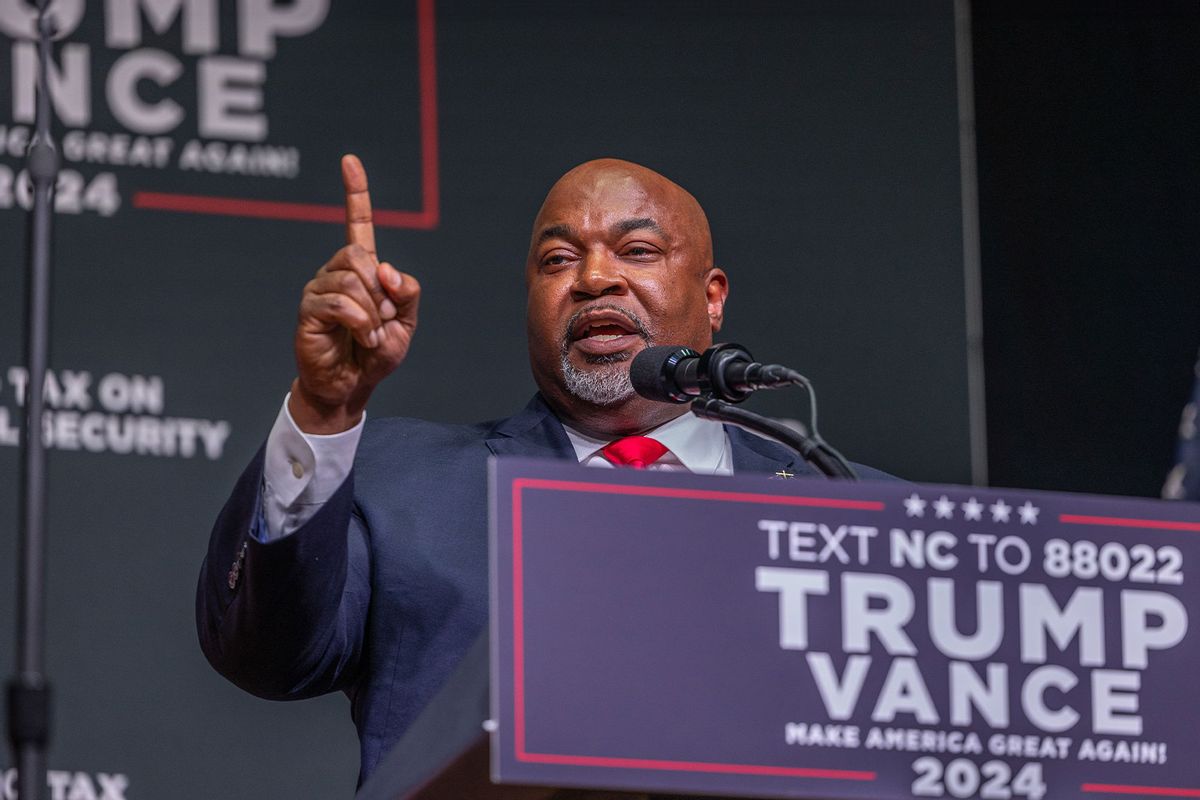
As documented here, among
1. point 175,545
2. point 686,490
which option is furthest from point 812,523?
point 175,545

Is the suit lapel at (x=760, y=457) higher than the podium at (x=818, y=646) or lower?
higher

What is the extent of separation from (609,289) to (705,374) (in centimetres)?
97

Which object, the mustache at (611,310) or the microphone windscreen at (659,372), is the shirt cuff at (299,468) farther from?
the mustache at (611,310)

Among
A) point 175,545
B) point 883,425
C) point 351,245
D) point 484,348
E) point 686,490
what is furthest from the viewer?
point 883,425

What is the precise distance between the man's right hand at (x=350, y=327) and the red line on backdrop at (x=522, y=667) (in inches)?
24.6

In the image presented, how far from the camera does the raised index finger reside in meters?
2.20

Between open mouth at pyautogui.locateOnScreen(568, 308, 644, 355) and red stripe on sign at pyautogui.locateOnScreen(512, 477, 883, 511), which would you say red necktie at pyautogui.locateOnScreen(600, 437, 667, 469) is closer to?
open mouth at pyautogui.locateOnScreen(568, 308, 644, 355)

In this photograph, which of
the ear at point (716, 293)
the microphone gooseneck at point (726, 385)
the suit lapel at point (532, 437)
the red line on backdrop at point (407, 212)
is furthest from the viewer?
the red line on backdrop at point (407, 212)

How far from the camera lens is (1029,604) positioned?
64.2 inches

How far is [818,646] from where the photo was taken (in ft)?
5.17

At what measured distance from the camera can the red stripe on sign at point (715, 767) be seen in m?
1.50

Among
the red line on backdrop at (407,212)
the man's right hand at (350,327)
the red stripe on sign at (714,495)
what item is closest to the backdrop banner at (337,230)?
the red line on backdrop at (407,212)

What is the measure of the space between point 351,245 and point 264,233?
1.49 m

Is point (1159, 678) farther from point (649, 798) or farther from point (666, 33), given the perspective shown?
point (666, 33)
